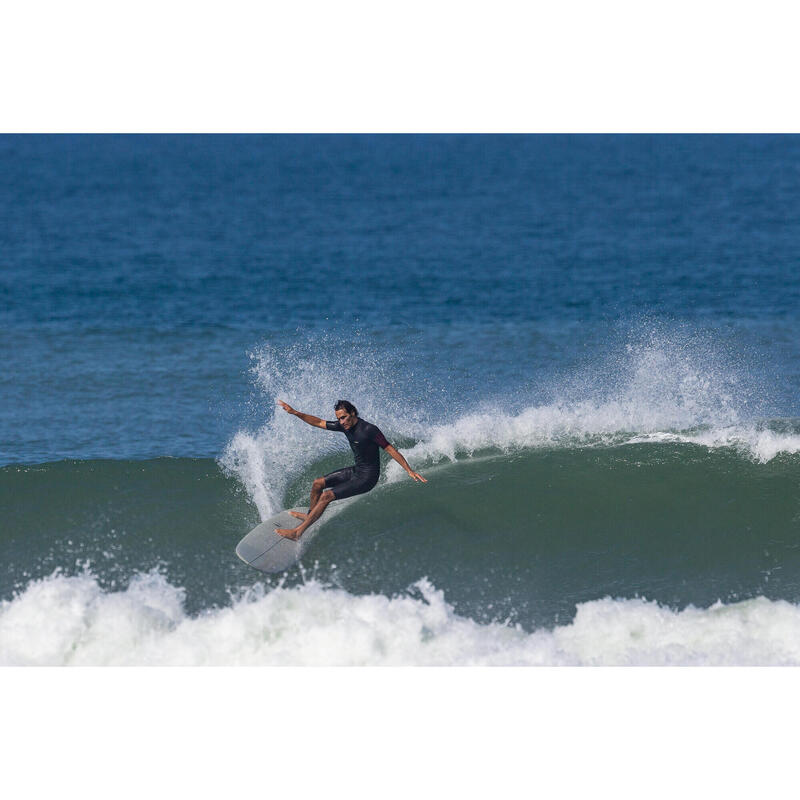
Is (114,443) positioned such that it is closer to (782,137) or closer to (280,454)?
(280,454)

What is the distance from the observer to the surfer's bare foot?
1297 centimetres

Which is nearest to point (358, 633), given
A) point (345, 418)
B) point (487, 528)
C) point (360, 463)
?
point (360, 463)

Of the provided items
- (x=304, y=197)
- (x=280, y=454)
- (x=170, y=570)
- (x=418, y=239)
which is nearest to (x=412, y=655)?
(x=170, y=570)

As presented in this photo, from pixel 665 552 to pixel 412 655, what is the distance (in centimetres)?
366

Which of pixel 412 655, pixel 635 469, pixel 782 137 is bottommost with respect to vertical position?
pixel 412 655

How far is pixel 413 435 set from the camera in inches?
634

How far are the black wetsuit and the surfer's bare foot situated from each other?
63 centimetres

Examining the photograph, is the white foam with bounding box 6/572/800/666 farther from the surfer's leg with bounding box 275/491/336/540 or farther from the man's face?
the man's face

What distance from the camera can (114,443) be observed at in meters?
17.6

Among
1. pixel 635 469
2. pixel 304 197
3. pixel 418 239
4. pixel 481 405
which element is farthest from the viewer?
pixel 304 197

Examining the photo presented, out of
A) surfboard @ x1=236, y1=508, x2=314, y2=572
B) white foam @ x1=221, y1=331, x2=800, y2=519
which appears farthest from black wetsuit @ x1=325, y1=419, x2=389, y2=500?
white foam @ x1=221, y1=331, x2=800, y2=519

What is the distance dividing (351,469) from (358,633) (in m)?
1.94

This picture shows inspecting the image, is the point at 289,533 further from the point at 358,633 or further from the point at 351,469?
the point at 358,633

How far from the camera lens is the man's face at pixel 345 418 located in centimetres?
1243
